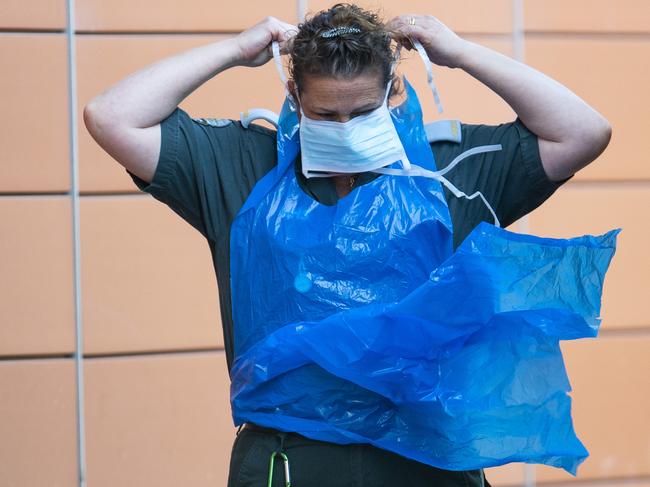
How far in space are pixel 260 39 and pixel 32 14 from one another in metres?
1.75

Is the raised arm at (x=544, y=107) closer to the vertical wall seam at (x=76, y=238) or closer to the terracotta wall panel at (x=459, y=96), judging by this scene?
the terracotta wall panel at (x=459, y=96)

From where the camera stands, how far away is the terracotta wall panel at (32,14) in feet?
11.6

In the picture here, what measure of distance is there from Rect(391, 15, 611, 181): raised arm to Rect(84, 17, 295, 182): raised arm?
30 centimetres

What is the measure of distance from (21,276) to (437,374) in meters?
2.14

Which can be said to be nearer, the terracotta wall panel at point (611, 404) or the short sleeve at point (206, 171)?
the short sleeve at point (206, 171)

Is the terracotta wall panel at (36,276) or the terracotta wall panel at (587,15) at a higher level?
the terracotta wall panel at (587,15)

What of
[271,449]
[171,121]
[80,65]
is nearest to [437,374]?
[271,449]

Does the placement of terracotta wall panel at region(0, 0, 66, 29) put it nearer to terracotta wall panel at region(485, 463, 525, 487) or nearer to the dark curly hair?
the dark curly hair

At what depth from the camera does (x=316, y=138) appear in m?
1.98

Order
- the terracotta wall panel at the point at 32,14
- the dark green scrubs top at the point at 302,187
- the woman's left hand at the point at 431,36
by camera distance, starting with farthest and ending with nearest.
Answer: the terracotta wall panel at the point at 32,14
the woman's left hand at the point at 431,36
the dark green scrubs top at the point at 302,187

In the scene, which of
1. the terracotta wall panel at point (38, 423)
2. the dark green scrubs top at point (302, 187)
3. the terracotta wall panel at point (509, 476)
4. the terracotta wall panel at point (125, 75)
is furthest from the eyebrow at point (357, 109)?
the terracotta wall panel at point (509, 476)

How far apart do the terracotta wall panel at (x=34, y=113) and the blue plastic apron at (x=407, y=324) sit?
5.95 ft

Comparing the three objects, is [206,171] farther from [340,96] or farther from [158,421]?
[158,421]

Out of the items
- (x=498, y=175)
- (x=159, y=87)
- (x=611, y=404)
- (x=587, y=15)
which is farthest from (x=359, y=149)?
(x=611, y=404)
